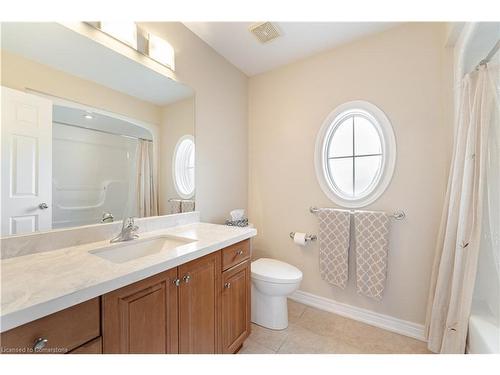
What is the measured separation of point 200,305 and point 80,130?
3.77 ft

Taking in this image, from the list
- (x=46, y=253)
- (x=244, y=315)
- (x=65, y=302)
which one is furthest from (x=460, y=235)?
(x=46, y=253)

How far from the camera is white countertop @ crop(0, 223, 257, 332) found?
0.56 meters

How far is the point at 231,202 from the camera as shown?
2.21m

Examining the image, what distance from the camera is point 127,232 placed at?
1.21 meters

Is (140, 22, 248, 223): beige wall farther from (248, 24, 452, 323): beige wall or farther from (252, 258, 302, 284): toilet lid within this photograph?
(252, 258, 302, 284): toilet lid

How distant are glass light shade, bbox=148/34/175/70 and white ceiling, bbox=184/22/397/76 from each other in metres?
0.37

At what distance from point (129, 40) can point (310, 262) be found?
2328 mm

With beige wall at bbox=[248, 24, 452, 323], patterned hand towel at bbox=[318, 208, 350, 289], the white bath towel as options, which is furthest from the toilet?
the white bath towel

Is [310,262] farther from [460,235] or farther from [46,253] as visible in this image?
[46,253]

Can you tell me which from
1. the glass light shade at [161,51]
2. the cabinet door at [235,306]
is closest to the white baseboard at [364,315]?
the cabinet door at [235,306]

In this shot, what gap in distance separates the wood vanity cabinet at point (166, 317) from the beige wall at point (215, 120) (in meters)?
0.73

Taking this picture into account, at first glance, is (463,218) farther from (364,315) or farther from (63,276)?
(63,276)

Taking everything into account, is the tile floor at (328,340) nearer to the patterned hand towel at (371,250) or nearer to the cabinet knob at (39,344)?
the patterned hand towel at (371,250)

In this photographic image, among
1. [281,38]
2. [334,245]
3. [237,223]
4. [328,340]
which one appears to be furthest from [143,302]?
[281,38]
